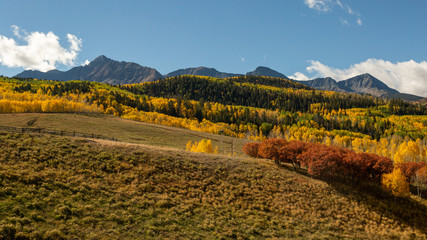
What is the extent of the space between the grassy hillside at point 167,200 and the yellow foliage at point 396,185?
2.15 metres

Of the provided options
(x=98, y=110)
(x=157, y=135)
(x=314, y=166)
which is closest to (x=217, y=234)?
(x=314, y=166)

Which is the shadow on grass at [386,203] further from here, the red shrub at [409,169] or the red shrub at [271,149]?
the red shrub at [271,149]

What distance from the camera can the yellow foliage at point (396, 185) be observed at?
5497 cm

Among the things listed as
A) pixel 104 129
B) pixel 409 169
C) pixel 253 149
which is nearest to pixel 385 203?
pixel 409 169

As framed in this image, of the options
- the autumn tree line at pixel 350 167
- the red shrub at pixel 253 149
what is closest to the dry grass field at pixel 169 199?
the autumn tree line at pixel 350 167

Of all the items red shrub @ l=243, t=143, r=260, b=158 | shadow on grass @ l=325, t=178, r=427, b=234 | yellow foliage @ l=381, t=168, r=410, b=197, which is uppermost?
red shrub @ l=243, t=143, r=260, b=158

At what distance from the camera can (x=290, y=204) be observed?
4494 centimetres

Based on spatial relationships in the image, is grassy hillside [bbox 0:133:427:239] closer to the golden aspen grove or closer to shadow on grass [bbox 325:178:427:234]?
the golden aspen grove

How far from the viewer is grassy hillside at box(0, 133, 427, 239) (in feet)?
88.3

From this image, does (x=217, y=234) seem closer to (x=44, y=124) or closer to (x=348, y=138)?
(x=44, y=124)

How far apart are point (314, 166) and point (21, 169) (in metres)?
60.2

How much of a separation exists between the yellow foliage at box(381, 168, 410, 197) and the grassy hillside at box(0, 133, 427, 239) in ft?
7.07

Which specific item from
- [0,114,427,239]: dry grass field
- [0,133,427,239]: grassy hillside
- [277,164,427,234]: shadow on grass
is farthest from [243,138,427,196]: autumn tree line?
[0,133,427,239]: grassy hillside

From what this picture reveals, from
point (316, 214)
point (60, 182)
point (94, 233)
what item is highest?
point (60, 182)
